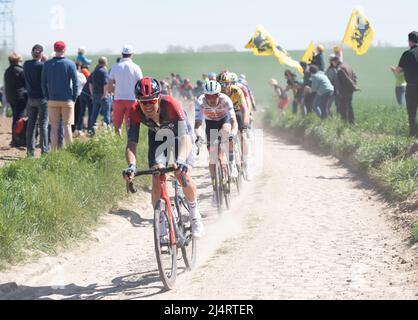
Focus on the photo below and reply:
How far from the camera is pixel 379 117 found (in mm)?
21688

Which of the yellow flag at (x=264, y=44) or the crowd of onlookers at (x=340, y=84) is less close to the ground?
the yellow flag at (x=264, y=44)

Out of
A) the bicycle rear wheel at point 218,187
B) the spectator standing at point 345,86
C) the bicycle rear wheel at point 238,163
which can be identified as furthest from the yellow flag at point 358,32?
the bicycle rear wheel at point 218,187

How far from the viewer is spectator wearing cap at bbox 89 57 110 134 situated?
17141 millimetres

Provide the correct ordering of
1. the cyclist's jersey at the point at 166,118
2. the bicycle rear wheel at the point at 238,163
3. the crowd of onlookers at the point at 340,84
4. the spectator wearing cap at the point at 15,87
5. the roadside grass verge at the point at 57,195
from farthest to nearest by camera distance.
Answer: the spectator wearing cap at the point at 15,87 < the crowd of onlookers at the point at 340,84 < the bicycle rear wheel at the point at 238,163 < the roadside grass verge at the point at 57,195 < the cyclist's jersey at the point at 166,118

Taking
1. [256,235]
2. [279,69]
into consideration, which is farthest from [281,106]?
[279,69]

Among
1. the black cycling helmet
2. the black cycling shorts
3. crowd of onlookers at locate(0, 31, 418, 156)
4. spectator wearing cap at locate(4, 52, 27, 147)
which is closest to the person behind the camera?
the black cycling helmet

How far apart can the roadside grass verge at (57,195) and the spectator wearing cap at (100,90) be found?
3.67 meters

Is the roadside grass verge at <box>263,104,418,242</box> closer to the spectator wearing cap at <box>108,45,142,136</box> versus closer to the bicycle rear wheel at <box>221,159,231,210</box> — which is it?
the bicycle rear wheel at <box>221,159,231,210</box>

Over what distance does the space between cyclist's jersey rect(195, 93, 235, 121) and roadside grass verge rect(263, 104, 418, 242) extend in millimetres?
2773

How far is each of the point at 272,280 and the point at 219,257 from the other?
4.76 ft

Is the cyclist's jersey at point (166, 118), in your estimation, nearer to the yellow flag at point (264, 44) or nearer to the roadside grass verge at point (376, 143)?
the roadside grass verge at point (376, 143)

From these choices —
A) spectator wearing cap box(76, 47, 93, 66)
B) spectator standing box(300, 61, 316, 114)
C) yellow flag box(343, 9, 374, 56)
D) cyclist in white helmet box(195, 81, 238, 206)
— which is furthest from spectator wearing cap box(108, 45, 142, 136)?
yellow flag box(343, 9, 374, 56)

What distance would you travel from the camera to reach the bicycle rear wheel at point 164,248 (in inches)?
306
